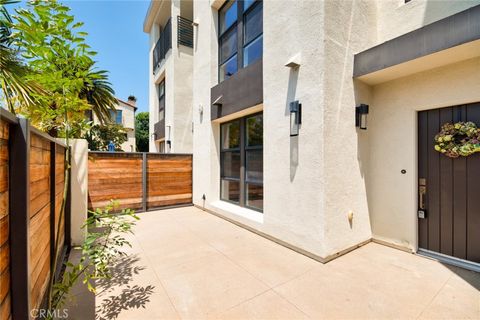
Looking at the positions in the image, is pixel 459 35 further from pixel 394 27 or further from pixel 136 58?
pixel 136 58

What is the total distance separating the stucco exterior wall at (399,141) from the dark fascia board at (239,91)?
88.6 inches

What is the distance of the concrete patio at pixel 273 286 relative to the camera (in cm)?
229

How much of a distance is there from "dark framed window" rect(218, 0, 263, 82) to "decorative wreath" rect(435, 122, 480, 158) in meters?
3.65

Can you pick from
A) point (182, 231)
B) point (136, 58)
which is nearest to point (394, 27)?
point (182, 231)

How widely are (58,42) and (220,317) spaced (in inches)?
115

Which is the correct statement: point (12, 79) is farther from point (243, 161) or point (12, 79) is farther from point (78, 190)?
point (243, 161)

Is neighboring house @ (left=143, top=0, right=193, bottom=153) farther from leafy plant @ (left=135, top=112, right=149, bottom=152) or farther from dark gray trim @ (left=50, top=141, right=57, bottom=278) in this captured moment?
leafy plant @ (left=135, top=112, right=149, bottom=152)

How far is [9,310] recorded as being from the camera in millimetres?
1405

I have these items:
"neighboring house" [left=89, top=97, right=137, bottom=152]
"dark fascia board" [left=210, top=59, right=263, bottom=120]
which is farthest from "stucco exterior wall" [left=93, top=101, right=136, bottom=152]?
"dark fascia board" [left=210, top=59, right=263, bottom=120]

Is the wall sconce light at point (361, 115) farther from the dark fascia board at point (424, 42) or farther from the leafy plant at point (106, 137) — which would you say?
the leafy plant at point (106, 137)

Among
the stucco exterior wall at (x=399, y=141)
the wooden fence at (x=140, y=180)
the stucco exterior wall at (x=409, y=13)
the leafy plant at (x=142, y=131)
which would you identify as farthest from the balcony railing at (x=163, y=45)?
the leafy plant at (x=142, y=131)

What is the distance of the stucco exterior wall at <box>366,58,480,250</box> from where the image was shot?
3311 mm

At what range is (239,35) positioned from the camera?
5.64 metres

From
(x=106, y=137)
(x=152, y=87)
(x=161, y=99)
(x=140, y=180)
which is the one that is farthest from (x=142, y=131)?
(x=140, y=180)
